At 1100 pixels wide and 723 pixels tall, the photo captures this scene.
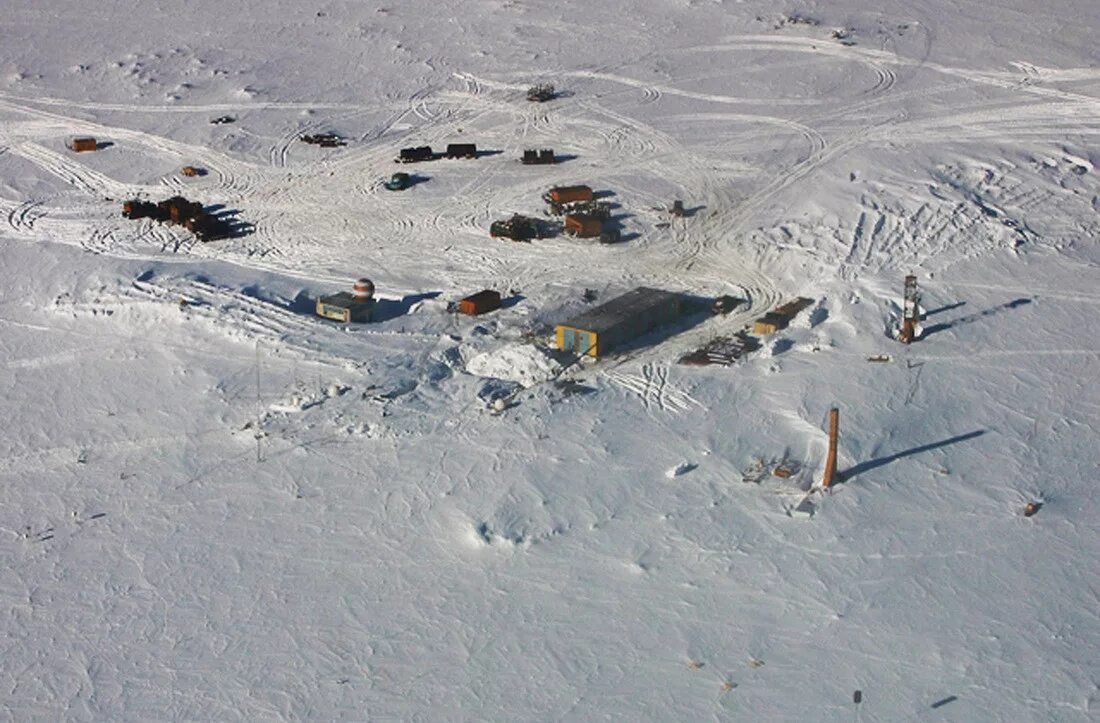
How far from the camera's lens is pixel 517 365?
26.4 meters

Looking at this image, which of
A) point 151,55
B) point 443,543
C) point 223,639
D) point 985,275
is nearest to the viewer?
point 223,639

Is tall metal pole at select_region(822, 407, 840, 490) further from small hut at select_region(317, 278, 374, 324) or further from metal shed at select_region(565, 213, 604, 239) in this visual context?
metal shed at select_region(565, 213, 604, 239)

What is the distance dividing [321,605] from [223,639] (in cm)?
146

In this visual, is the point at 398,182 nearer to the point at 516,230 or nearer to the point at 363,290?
the point at 516,230

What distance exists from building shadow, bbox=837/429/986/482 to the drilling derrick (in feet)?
9.67

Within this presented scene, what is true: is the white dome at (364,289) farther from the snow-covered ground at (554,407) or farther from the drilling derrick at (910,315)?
the drilling derrick at (910,315)

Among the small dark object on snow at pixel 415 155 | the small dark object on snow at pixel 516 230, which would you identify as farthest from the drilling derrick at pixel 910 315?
the small dark object on snow at pixel 415 155

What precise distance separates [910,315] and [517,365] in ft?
23.9

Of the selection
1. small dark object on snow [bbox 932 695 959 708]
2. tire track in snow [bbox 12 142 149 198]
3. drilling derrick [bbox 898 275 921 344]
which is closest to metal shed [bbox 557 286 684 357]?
drilling derrick [bbox 898 275 921 344]

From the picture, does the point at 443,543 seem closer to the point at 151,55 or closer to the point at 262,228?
the point at 262,228

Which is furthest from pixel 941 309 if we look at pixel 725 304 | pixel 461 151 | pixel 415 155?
pixel 415 155

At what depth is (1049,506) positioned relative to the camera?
2291 centimetres

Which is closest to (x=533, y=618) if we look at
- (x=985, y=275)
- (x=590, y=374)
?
(x=590, y=374)

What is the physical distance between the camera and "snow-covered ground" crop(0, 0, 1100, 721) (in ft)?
65.9
